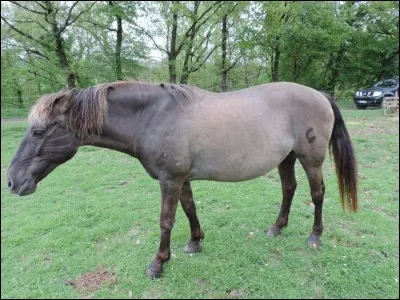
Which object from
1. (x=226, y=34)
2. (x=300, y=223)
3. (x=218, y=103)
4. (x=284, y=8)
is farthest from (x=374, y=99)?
(x=218, y=103)

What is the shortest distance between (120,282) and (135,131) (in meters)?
1.38

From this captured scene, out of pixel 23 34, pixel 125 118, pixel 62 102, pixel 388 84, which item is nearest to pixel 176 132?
pixel 125 118

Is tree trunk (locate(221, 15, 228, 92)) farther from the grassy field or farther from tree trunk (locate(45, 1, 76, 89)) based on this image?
the grassy field

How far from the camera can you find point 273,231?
3486 mm

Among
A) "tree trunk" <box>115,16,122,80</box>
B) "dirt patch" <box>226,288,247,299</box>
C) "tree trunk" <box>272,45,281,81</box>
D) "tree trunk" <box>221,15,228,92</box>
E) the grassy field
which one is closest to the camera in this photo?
"dirt patch" <box>226,288,247,299</box>

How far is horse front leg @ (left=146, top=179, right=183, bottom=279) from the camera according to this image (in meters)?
2.66

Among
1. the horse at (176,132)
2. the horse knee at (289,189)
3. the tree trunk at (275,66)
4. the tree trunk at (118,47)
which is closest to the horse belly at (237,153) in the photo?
the horse at (176,132)

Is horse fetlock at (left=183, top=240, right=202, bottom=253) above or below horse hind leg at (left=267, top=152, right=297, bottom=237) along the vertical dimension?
below

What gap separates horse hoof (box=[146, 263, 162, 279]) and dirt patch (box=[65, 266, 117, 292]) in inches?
12.1

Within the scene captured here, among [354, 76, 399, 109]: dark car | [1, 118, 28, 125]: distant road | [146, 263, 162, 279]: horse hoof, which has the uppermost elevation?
[354, 76, 399, 109]: dark car

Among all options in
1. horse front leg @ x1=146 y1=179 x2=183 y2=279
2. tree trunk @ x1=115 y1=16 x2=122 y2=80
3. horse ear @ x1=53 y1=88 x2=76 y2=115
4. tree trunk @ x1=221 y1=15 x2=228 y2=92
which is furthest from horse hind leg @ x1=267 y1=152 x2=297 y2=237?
tree trunk @ x1=221 y1=15 x2=228 y2=92

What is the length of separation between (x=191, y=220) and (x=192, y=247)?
0.28 metres

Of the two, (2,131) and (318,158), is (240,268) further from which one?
(2,131)

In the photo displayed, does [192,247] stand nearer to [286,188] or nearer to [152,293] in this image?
[152,293]
